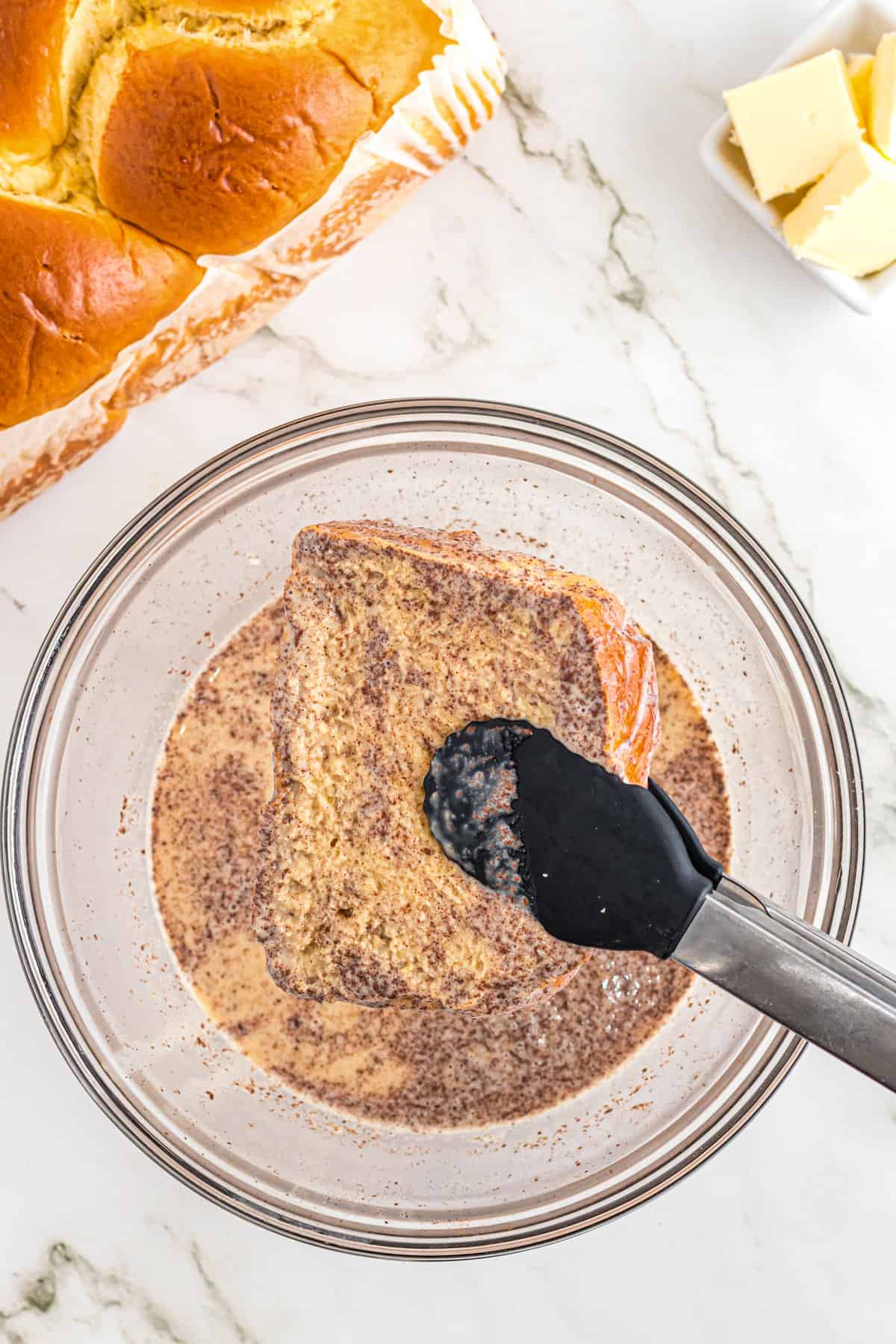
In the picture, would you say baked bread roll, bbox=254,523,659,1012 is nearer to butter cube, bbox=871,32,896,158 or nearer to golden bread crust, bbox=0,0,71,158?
golden bread crust, bbox=0,0,71,158

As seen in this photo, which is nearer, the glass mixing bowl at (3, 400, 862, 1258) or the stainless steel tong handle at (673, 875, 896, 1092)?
the stainless steel tong handle at (673, 875, 896, 1092)

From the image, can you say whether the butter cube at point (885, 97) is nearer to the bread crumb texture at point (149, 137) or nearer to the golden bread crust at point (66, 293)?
the bread crumb texture at point (149, 137)

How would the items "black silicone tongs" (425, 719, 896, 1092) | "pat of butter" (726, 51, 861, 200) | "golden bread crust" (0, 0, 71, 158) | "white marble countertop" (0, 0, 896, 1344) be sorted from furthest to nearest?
"white marble countertop" (0, 0, 896, 1344)
"pat of butter" (726, 51, 861, 200)
"golden bread crust" (0, 0, 71, 158)
"black silicone tongs" (425, 719, 896, 1092)

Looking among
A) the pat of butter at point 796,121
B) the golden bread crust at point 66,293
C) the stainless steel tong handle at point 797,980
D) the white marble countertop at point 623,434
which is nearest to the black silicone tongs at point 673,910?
the stainless steel tong handle at point 797,980

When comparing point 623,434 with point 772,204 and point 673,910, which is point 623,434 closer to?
point 772,204

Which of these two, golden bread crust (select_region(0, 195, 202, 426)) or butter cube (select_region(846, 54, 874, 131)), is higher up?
butter cube (select_region(846, 54, 874, 131))

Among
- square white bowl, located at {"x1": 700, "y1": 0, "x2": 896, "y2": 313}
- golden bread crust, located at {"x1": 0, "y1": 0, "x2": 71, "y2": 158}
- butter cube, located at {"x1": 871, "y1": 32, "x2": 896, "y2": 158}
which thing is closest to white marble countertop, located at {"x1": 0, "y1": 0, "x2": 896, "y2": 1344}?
square white bowl, located at {"x1": 700, "y1": 0, "x2": 896, "y2": 313}

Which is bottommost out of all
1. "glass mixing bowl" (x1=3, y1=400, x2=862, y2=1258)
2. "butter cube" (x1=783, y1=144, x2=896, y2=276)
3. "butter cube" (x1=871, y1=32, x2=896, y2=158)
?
"glass mixing bowl" (x1=3, y1=400, x2=862, y2=1258)
